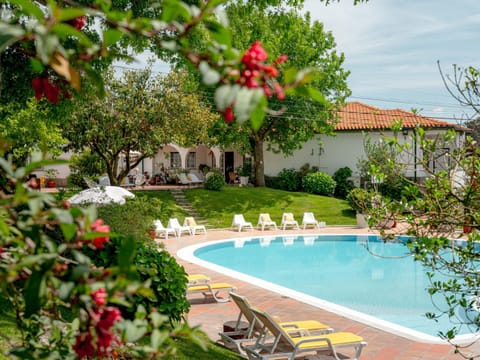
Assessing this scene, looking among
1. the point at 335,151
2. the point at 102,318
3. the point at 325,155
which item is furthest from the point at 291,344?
the point at 325,155

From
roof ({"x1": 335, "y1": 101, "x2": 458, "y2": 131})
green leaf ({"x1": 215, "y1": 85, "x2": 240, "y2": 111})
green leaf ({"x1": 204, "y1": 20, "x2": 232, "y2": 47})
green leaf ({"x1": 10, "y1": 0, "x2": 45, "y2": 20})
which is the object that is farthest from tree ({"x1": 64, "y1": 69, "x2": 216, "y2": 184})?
green leaf ({"x1": 215, "y1": 85, "x2": 240, "y2": 111})

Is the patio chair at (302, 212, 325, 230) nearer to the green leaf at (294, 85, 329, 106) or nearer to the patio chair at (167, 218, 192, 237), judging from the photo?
the patio chair at (167, 218, 192, 237)

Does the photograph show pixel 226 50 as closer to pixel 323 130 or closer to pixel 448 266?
pixel 448 266

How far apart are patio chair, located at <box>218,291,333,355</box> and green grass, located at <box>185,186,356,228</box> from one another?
17.2 metres

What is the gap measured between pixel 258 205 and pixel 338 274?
12.2m

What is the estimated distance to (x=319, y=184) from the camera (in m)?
32.9

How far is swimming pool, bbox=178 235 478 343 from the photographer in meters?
11.1

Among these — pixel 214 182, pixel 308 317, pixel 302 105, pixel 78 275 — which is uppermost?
pixel 302 105

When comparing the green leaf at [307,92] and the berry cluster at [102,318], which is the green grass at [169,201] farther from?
the green leaf at [307,92]

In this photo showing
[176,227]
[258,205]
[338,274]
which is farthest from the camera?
[258,205]

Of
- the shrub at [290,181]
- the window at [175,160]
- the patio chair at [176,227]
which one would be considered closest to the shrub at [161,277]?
the patio chair at [176,227]

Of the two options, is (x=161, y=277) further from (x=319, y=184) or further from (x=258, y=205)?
(x=319, y=184)

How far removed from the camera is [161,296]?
6754 mm

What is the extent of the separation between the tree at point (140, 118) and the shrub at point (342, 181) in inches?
470
